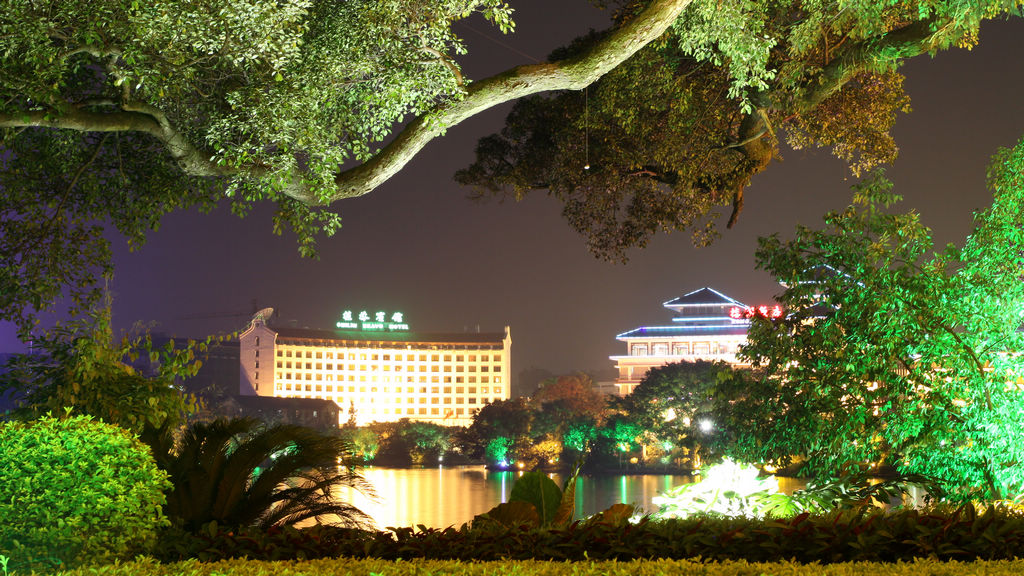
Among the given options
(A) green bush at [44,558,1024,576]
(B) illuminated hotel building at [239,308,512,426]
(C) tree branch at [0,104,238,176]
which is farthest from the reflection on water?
(B) illuminated hotel building at [239,308,512,426]

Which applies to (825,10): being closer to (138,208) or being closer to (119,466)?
A: (138,208)

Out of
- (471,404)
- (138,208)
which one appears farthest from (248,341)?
(138,208)

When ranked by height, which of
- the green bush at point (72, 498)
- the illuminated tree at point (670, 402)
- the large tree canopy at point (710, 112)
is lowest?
the green bush at point (72, 498)

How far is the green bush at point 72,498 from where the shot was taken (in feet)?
10.4

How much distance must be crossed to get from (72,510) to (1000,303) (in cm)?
578

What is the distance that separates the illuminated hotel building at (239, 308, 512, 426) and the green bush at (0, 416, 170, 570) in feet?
307

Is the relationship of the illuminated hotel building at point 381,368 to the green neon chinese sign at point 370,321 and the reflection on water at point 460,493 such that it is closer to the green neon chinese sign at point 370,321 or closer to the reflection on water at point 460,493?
the green neon chinese sign at point 370,321

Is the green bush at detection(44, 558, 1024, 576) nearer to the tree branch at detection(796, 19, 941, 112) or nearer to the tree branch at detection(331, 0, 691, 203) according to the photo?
the tree branch at detection(331, 0, 691, 203)

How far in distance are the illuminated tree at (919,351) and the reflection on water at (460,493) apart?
16994mm

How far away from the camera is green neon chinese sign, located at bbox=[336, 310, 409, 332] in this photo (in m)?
97.9

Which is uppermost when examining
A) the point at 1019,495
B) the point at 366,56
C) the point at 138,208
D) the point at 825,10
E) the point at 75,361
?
the point at 825,10

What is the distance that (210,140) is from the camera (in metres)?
5.39

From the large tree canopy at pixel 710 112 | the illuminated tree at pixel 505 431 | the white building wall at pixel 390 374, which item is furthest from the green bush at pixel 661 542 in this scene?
the white building wall at pixel 390 374

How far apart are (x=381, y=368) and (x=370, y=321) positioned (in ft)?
16.3
